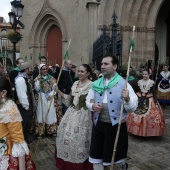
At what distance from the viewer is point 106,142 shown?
8.33 feet

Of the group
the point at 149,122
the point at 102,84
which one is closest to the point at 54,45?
the point at 149,122

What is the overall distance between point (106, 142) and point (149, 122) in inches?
102

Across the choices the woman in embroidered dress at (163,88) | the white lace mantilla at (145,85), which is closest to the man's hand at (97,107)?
the white lace mantilla at (145,85)

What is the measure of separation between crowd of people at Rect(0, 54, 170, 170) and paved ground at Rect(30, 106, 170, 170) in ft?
0.67

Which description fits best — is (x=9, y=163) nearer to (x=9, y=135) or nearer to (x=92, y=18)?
(x=9, y=135)

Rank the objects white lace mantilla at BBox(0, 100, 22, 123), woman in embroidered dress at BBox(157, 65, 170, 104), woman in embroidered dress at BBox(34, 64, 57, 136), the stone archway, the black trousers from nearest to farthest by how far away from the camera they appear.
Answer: white lace mantilla at BBox(0, 100, 22, 123), the black trousers, woman in embroidered dress at BBox(34, 64, 57, 136), woman in embroidered dress at BBox(157, 65, 170, 104), the stone archway

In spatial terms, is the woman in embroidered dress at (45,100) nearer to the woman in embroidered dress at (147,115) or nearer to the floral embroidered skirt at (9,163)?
the woman in embroidered dress at (147,115)

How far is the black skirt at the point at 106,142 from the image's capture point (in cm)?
254

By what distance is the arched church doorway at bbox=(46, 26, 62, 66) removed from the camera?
15812 millimetres

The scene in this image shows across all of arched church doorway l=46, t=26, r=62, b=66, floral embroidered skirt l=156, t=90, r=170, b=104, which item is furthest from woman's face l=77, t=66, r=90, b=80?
arched church doorway l=46, t=26, r=62, b=66

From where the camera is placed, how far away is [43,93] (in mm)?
5160

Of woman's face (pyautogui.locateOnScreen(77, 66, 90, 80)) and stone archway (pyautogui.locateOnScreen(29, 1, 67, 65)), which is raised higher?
stone archway (pyautogui.locateOnScreen(29, 1, 67, 65))

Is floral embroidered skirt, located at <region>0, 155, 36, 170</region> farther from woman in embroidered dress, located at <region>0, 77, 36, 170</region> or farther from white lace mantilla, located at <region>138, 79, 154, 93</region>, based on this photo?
white lace mantilla, located at <region>138, 79, 154, 93</region>

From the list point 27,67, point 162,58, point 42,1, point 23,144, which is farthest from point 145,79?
point 42,1
